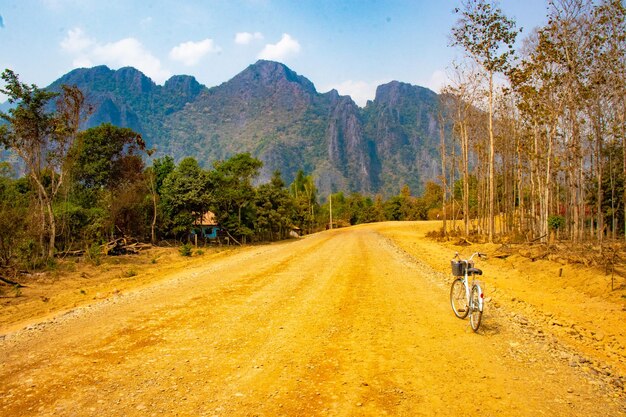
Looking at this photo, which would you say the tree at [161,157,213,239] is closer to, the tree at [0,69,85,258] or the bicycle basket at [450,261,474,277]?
the tree at [0,69,85,258]

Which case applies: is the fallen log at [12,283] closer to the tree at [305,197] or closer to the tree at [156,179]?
the tree at [156,179]

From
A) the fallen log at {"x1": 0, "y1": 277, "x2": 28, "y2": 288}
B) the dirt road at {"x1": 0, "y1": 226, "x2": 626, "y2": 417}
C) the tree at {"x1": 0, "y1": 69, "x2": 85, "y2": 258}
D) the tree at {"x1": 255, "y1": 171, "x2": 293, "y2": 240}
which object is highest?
the tree at {"x1": 0, "y1": 69, "x2": 85, "y2": 258}

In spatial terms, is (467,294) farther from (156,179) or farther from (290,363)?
(156,179)

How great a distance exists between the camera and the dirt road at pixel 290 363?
3980 millimetres

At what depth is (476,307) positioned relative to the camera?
20.5 feet

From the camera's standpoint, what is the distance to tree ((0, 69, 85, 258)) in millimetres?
18719

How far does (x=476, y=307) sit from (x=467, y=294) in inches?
18.4

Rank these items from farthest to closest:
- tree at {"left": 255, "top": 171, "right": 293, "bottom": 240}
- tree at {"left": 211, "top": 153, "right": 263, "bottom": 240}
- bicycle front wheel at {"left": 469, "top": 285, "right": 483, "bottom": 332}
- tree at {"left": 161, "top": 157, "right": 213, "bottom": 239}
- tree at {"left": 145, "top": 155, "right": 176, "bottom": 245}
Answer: tree at {"left": 255, "top": 171, "right": 293, "bottom": 240}
tree at {"left": 211, "top": 153, "right": 263, "bottom": 240}
tree at {"left": 161, "top": 157, "right": 213, "bottom": 239}
tree at {"left": 145, "top": 155, "right": 176, "bottom": 245}
bicycle front wheel at {"left": 469, "top": 285, "right": 483, "bottom": 332}

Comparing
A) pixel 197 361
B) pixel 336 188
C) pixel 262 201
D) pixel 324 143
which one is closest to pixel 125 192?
pixel 262 201

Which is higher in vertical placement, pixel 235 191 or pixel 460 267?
pixel 235 191

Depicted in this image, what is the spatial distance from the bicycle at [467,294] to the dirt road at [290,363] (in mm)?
256

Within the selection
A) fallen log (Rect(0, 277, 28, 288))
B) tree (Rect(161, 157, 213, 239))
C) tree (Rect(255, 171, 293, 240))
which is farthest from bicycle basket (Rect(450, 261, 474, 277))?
tree (Rect(255, 171, 293, 240))

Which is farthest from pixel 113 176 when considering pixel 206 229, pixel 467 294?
pixel 467 294

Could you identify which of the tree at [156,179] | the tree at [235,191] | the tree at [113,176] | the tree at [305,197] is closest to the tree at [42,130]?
the tree at [113,176]
